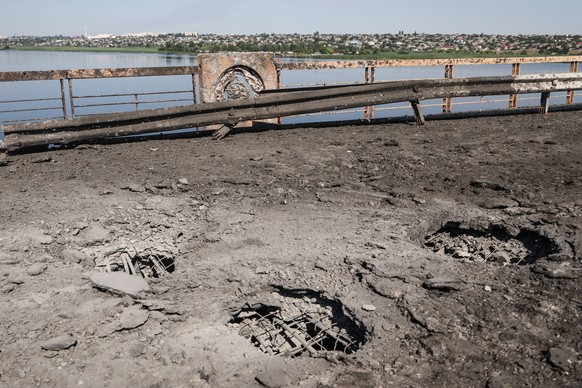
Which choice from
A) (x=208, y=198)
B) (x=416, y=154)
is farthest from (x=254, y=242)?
(x=416, y=154)

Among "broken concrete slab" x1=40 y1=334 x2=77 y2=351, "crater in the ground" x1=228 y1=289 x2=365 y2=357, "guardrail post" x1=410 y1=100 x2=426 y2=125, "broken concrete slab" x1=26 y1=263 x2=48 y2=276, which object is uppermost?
"guardrail post" x1=410 y1=100 x2=426 y2=125

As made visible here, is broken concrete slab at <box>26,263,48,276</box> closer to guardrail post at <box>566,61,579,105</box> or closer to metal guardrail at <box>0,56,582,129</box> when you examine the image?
metal guardrail at <box>0,56,582,129</box>

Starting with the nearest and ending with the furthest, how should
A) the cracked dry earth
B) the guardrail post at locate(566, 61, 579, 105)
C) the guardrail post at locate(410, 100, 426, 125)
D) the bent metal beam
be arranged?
the cracked dry earth
the bent metal beam
the guardrail post at locate(410, 100, 426, 125)
the guardrail post at locate(566, 61, 579, 105)

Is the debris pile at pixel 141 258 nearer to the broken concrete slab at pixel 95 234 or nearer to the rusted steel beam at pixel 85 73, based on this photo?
the broken concrete slab at pixel 95 234

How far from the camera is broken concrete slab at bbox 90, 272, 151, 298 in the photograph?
466cm

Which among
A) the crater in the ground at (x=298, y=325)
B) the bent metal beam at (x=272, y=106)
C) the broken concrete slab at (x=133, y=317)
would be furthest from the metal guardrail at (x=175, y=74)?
the crater in the ground at (x=298, y=325)

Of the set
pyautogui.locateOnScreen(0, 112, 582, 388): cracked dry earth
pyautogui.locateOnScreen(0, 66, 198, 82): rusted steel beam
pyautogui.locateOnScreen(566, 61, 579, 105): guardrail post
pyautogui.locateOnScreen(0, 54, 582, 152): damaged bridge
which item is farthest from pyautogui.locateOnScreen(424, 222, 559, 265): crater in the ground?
pyautogui.locateOnScreen(566, 61, 579, 105): guardrail post

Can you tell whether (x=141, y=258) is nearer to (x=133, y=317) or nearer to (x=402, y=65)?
(x=133, y=317)

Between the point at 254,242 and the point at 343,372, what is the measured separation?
2054mm

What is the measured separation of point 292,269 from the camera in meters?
4.96

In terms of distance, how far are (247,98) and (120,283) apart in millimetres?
5884

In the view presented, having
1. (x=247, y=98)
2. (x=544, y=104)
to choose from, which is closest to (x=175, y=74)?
(x=247, y=98)

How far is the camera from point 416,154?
8.37 meters

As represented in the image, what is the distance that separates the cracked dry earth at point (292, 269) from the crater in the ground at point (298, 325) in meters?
0.02
